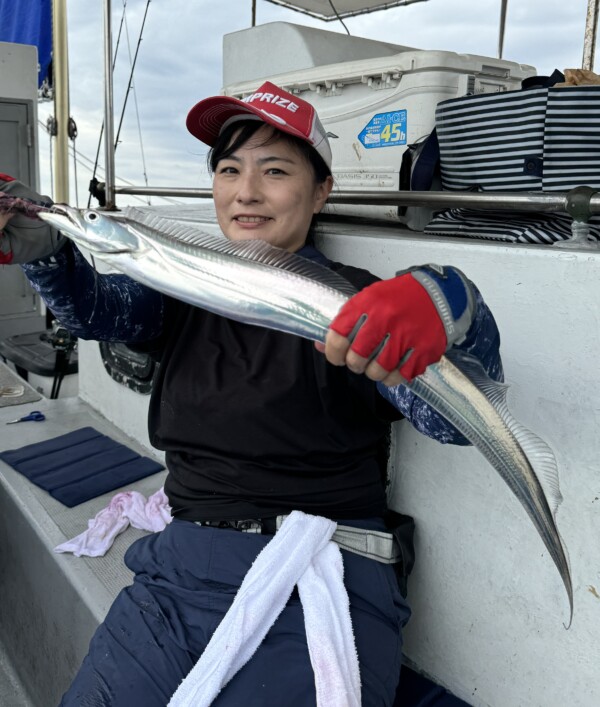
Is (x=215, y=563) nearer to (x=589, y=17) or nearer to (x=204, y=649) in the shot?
(x=204, y=649)

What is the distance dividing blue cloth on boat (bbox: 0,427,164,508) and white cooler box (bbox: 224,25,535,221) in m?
1.33

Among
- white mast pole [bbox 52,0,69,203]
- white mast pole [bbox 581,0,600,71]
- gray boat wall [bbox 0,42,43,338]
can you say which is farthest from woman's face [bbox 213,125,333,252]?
gray boat wall [bbox 0,42,43,338]

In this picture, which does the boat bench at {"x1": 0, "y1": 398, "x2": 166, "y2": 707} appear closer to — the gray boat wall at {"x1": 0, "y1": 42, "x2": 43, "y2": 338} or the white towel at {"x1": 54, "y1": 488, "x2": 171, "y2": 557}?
the white towel at {"x1": 54, "y1": 488, "x2": 171, "y2": 557}

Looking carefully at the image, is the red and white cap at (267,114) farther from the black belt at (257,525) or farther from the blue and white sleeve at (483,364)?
the black belt at (257,525)

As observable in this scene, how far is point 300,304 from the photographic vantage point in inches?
37.6

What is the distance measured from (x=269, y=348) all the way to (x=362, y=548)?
49 cm

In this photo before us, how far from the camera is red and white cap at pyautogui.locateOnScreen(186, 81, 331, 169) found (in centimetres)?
146

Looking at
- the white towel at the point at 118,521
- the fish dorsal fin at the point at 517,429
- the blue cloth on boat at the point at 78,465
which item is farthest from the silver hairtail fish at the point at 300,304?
the blue cloth on boat at the point at 78,465

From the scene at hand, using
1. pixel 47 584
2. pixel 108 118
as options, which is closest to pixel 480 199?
pixel 47 584

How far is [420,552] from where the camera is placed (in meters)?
1.59

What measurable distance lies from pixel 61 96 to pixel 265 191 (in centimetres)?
400

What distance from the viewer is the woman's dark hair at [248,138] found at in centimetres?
152

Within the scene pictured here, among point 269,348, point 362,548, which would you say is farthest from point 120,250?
point 362,548

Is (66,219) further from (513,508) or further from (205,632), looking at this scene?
(513,508)
